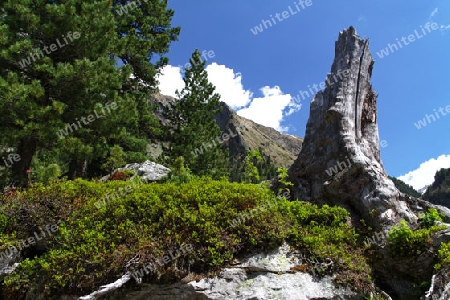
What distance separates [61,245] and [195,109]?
73.2 ft

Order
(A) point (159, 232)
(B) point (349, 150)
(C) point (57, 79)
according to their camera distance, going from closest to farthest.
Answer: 1. (A) point (159, 232)
2. (B) point (349, 150)
3. (C) point (57, 79)

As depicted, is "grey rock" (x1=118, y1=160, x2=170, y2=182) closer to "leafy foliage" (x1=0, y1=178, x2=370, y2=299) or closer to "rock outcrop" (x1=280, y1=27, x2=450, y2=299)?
"leafy foliage" (x1=0, y1=178, x2=370, y2=299)

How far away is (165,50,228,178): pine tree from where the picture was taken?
2603cm

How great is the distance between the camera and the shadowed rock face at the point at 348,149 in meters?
7.93

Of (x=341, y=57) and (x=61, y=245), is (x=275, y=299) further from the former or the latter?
(x=341, y=57)

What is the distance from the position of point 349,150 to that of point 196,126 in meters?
18.6

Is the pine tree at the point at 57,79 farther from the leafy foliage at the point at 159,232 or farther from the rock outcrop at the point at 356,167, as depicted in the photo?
the rock outcrop at the point at 356,167

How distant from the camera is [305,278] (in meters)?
5.91

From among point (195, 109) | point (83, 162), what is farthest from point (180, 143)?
point (83, 162)

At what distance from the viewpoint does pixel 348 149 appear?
901 centimetres

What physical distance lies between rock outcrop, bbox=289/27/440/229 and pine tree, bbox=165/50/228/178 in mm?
15860

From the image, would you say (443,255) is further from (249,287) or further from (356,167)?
(249,287)

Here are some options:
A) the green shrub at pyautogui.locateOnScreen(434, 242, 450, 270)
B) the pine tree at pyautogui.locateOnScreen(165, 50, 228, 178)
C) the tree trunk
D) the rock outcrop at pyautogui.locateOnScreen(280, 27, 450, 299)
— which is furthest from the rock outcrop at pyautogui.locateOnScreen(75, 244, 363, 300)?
the pine tree at pyautogui.locateOnScreen(165, 50, 228, 178)

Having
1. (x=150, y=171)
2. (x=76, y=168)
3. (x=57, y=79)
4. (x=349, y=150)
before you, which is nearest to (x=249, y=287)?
(x=349, y=150)
